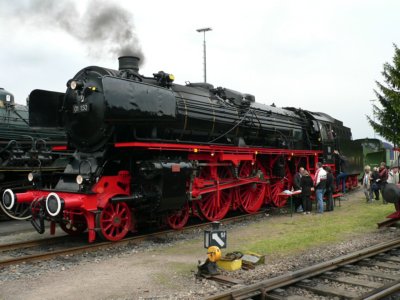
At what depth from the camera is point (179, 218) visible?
9.71 m

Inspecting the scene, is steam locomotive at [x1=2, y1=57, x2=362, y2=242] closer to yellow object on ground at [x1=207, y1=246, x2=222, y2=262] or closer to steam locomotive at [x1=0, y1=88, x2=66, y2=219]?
steam locomotive at [x1=0, y1=88, x2=66, y2=219]

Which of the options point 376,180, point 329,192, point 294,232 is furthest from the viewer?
point 376,180

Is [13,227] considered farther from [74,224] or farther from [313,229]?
[313,229]

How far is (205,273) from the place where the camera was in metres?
5.66

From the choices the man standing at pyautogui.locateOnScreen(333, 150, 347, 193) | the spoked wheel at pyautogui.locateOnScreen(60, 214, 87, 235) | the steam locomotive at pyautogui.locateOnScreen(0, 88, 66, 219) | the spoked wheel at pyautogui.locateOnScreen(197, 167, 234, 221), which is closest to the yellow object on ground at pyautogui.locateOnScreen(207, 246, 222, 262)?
the spoked wheel at pyautogui.locateOnScreen(60, 214, 87, 235)

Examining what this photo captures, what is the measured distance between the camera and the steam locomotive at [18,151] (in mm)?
10914

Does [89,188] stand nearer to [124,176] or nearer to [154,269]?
[124,176]

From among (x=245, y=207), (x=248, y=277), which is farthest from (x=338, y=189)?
(x=248, y=277)

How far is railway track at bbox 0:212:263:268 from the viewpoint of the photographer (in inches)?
272

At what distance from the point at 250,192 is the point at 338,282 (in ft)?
22.0

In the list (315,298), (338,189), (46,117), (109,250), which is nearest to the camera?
(315,298)

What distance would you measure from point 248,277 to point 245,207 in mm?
6252

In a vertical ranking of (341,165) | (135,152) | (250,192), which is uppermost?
(135,152)

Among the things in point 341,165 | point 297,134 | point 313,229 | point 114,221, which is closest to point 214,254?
point 114,221
